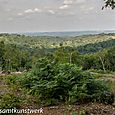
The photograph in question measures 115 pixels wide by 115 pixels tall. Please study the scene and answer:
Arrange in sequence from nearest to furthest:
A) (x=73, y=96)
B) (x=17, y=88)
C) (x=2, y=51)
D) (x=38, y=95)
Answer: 1. (x=73, y=96)
2. (x=38, y=95)
3. (x=17, y=88)
4. (x=2, y=51)

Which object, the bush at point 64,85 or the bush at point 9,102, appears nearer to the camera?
the bush at point 9,102

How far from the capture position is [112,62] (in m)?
106

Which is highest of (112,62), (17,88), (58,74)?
(58,74)

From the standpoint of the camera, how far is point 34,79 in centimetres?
1530

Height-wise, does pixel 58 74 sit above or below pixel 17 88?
above

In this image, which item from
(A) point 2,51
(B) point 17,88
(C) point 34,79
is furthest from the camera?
(A) point 2,51

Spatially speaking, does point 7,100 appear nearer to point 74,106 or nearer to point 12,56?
point 74,106

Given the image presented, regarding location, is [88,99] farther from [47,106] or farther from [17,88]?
[17,88]

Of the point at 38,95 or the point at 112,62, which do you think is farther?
the point at 112,62

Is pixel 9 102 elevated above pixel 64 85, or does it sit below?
below

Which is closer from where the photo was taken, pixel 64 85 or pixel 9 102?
pixel 9 102

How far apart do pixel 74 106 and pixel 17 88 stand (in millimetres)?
5359

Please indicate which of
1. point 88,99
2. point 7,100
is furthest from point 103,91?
point 7,100

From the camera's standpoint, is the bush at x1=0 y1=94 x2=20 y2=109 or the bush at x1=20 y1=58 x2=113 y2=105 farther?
the bush at x1=20 y1=58 x2=113 y2=105
